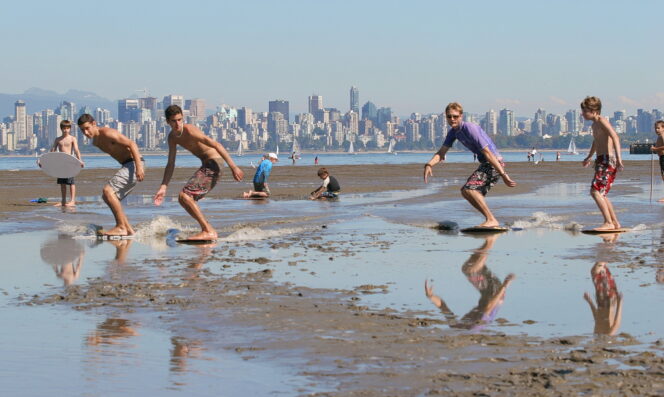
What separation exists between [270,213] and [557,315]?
1147 cm

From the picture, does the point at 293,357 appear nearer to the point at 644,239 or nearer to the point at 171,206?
the point at 644,239

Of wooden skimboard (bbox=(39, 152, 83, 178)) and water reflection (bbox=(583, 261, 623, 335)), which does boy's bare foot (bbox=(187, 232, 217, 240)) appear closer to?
water reflection (bbox=(583, 261, 623, 335))

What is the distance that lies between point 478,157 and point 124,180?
4.45m

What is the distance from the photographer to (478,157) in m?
14.3

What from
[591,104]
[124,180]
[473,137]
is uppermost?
[591,104]

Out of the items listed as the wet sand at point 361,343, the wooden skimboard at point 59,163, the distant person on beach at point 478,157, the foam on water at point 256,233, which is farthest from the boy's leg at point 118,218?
the wooden skimboard at point 59,163

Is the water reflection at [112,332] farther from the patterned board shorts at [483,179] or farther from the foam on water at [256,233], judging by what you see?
the patterned board shorts at [483,179]

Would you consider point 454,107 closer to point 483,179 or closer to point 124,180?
point 483,179

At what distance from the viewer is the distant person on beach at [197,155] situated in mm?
13117

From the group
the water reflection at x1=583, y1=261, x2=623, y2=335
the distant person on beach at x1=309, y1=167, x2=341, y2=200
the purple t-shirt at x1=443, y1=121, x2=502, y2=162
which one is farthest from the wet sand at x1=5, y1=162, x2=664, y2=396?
the distant person on beach at x1=309, y1=167, x2=341, y2=200

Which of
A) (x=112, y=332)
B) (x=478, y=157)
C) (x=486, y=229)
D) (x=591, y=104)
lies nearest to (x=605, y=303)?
(x=112, y=332)

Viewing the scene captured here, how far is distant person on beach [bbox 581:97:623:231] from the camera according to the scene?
1382 cm

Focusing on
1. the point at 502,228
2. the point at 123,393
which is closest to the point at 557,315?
the point at 123,393

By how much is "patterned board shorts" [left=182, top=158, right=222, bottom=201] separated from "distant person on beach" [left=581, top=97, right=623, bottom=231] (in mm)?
4523
